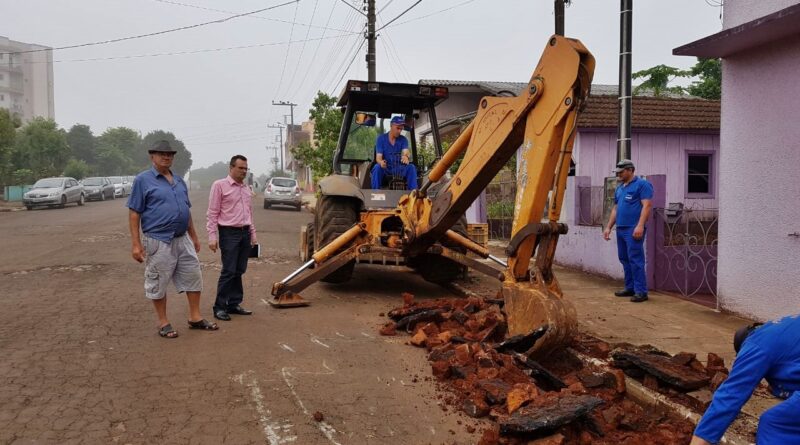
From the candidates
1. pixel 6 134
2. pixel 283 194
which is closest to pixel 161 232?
pixel 283 194

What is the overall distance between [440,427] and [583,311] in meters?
3.69

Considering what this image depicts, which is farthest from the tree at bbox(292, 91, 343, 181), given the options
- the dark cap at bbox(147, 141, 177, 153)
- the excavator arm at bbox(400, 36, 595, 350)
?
the excavator arm at bbox(400, 36, 595, 350)

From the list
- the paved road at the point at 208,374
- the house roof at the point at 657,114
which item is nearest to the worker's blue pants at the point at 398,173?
the paved road at the point at 208,374

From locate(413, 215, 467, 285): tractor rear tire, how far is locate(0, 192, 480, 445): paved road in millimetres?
227

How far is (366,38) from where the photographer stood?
20.0m

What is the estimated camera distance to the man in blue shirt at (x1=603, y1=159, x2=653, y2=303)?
7.39 meters

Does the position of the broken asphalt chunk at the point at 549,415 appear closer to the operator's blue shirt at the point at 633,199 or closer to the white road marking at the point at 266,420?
the white road marking at the point at 266,420

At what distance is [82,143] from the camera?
6444 centimetres

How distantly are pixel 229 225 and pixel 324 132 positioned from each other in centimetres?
1543

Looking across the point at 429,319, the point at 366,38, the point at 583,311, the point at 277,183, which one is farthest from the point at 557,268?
the point at 277,183

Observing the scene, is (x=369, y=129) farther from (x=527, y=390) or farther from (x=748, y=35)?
(x=527, y=390)

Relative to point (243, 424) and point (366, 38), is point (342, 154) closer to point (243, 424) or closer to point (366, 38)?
point (243, 424)

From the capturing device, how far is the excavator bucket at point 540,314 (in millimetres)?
4160

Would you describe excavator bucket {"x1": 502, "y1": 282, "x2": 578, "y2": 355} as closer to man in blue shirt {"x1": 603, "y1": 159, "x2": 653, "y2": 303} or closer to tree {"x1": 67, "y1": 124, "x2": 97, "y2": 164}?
man in blue shirt {"x1": 603, "y1": 159, "x2": 653, "y2": 303}
